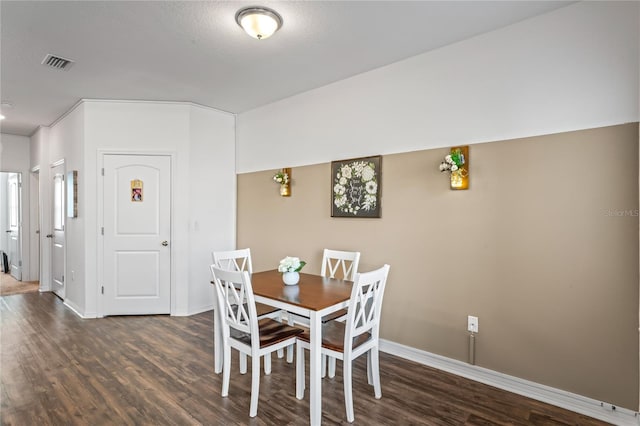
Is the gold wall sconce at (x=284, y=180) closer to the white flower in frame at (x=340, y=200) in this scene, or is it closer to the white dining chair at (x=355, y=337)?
the white flower in frame at (x=340, y=200)

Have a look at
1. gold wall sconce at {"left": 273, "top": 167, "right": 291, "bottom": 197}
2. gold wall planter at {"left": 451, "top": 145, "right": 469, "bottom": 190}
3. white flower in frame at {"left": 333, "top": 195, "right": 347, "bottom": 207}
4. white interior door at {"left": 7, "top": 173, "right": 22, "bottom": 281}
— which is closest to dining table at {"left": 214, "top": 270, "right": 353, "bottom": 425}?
white flower in frame at {"left": 333, "top": 195, "right": 347, "bottom": 207}

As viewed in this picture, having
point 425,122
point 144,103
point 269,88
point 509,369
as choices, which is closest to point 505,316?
point 509,369

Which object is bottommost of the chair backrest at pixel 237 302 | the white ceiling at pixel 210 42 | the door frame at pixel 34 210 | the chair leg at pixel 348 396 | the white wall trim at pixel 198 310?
the white wall trim at pixel 198 310

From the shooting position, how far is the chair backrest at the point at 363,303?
2129 millimetres

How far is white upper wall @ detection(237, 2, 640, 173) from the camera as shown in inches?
85.9

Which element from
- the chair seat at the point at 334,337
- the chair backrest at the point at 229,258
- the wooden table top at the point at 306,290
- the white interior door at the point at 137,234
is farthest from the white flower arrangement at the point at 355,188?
the white interior door at the point at 137,234

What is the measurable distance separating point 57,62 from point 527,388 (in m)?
→ 4.75

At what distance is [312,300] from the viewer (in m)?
2.26

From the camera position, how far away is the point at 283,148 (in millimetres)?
4180

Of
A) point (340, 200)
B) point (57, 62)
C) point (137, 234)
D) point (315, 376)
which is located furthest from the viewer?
point (137, 234)

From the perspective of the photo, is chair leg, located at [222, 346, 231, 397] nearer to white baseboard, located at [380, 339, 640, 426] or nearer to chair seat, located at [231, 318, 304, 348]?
chair seat, located at [231, 318, 304, 348]

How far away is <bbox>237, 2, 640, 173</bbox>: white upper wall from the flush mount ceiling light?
126 cm

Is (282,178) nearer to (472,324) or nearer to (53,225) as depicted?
(472,324)

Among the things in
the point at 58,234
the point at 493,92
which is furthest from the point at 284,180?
the point at 58,234
